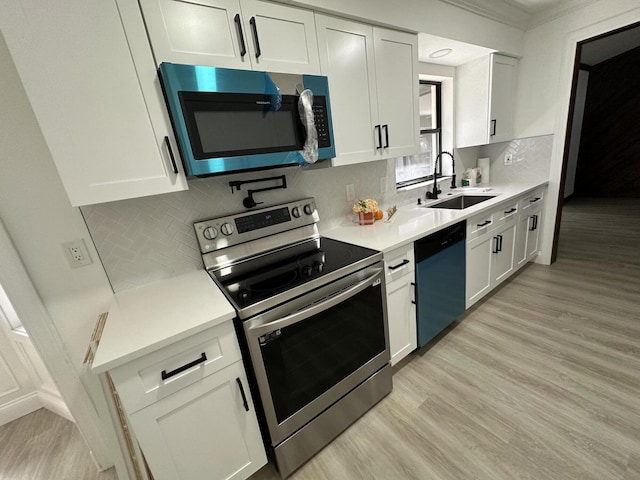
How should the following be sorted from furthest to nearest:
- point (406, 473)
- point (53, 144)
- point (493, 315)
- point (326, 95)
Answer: point (493, 315) → point (326, 95) → point (406, 473) → point (53, 144)

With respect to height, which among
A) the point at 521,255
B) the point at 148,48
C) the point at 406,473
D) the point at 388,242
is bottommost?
the point at 406,473

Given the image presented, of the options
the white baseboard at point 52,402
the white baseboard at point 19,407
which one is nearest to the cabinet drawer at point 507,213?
the white baseboard at point 52,402

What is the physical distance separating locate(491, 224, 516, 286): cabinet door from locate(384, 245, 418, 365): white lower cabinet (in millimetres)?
1119

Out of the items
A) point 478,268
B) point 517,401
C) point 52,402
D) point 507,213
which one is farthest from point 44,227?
point 507,213

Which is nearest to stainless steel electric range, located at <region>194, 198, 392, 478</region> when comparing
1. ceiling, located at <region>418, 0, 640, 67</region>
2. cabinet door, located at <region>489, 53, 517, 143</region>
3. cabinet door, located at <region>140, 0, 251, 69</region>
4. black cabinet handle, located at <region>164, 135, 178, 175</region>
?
black cabinet handle, located at <region>164, 135, 178, 175</region>

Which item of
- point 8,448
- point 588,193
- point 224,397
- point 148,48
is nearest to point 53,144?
point 148,48

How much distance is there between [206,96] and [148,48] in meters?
0.25

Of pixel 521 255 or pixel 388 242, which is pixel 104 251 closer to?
pixel 388 242

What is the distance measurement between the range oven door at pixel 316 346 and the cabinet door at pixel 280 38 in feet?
3.50

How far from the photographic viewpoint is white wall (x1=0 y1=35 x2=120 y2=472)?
1.05 metres

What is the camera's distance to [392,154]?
6.05 feet

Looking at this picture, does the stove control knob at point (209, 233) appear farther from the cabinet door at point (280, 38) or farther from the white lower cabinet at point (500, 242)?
the white lower cabinet at point (500, 242)

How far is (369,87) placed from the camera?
165cm

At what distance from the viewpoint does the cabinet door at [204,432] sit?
0.94 m
